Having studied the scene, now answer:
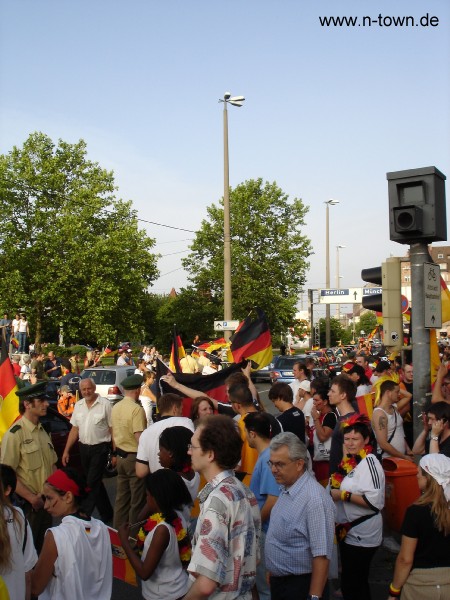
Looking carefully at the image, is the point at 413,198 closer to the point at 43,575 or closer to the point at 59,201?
the point at 43,575

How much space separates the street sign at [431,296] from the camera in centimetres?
628

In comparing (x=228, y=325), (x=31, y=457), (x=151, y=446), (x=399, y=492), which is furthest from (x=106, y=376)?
(x=399, y=492)

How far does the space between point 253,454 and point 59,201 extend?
38.2 metres

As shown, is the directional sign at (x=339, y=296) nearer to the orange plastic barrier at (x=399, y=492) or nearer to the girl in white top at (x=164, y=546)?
the orange plastic barrier at (x=399, y=492)

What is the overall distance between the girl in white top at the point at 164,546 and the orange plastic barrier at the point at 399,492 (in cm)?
250

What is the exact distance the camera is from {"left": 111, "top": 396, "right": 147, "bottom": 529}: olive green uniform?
7125 mm

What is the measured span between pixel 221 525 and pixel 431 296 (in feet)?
13.2

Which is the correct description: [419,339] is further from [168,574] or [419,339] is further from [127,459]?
[168,574]

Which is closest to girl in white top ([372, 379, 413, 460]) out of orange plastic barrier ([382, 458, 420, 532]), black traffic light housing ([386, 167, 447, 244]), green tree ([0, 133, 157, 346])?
orange plastic barrier ([382, 458, 420, 532])

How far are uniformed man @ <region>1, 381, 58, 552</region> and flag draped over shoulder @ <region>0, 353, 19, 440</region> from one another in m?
0.59

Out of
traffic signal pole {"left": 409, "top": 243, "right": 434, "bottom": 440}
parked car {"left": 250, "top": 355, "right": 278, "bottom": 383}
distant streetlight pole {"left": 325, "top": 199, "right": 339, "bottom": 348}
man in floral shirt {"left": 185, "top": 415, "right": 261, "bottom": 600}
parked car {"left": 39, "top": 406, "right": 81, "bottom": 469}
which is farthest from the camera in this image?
distant streetlight pole {"left": 325, "top": 199, "right": 339, "bottom": 348}

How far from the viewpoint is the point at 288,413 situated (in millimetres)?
6551

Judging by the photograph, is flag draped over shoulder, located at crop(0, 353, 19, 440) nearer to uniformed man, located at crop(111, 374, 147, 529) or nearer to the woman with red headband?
uniformed man, located at crop(111, 374, 147, 529)

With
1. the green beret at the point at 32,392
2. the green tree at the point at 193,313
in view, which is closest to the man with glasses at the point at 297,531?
the green beret at the point at 32,392
